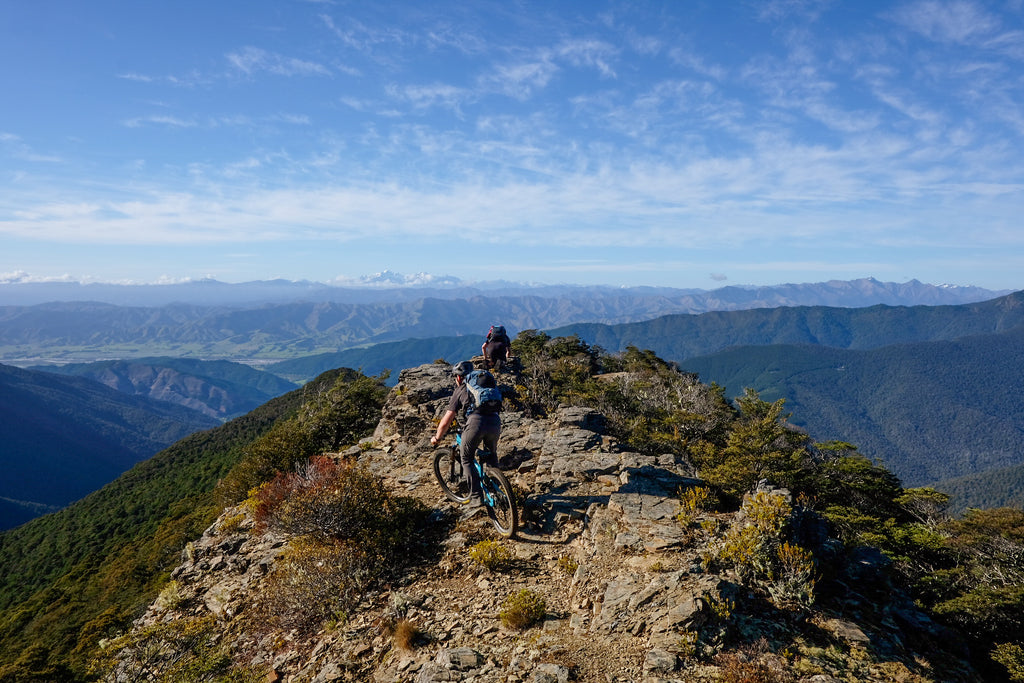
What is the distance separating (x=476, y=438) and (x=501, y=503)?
134cm

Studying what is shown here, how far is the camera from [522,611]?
20.4 feet

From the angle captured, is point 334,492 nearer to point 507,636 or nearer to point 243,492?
point 507,636

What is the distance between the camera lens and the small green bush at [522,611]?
621cm

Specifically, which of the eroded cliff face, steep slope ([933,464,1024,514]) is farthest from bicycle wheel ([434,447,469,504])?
steep slope ([933,464,1024,514])

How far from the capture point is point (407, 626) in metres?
6.45

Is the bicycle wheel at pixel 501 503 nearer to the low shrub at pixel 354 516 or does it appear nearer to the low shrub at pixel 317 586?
the low shrub at pixel 354 516

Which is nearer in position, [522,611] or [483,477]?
[522,611]

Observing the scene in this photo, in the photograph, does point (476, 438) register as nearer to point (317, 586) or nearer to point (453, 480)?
point (453, 480)

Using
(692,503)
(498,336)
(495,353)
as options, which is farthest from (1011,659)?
A: (498,336)

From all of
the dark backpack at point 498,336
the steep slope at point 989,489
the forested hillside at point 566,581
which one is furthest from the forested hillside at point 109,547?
the steep slope at point 989,489

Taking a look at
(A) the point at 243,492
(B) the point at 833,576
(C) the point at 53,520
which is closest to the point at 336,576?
(B) the point at 833,576

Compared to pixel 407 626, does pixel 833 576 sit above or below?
above

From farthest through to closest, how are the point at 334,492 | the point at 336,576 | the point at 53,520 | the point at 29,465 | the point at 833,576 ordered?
the point at 29,465 → the point at 53,520 → the point at 334,492 → the point at 336,576 → the point at 833,576

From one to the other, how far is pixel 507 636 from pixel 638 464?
5374mm
